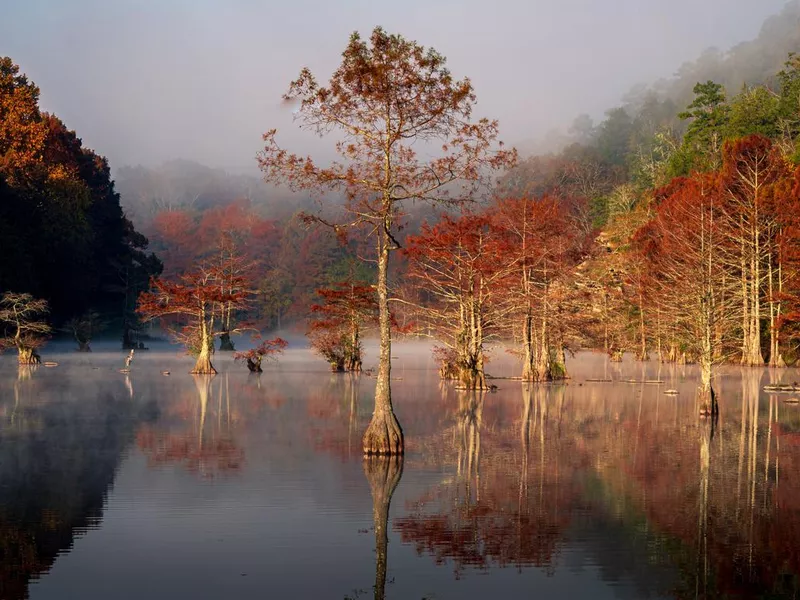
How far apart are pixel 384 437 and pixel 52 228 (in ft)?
198

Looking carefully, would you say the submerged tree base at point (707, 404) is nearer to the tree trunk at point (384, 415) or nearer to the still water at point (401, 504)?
the still water at point (401, 504)

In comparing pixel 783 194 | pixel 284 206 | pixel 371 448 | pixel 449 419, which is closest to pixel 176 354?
pixel 783 194

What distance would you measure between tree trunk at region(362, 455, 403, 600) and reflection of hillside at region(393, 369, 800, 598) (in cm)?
36

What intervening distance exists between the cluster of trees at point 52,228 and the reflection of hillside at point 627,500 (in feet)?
159

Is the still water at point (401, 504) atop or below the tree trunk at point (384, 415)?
below

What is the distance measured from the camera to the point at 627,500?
1597cm

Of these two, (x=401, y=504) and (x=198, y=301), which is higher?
(x=198, y=301)

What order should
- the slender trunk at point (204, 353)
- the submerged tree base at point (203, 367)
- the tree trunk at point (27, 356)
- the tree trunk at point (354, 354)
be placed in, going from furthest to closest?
the tree trunk at point (27, 356), the tree trunk at point (354, 354), the submerged tree base at point (203, 367), the slender trunk at point (204, 353)

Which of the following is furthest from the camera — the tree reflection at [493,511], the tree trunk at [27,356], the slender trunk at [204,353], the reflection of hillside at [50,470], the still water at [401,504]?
the tree trunk at [27,356]

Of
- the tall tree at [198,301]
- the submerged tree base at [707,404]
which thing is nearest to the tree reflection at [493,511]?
the submerged tree base at [707,404]

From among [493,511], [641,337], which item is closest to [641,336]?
[641,337]

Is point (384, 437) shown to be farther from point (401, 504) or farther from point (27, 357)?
point (27, 357)

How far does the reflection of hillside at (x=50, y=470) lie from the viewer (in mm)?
12141

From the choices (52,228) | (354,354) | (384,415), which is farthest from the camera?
(52,228)
